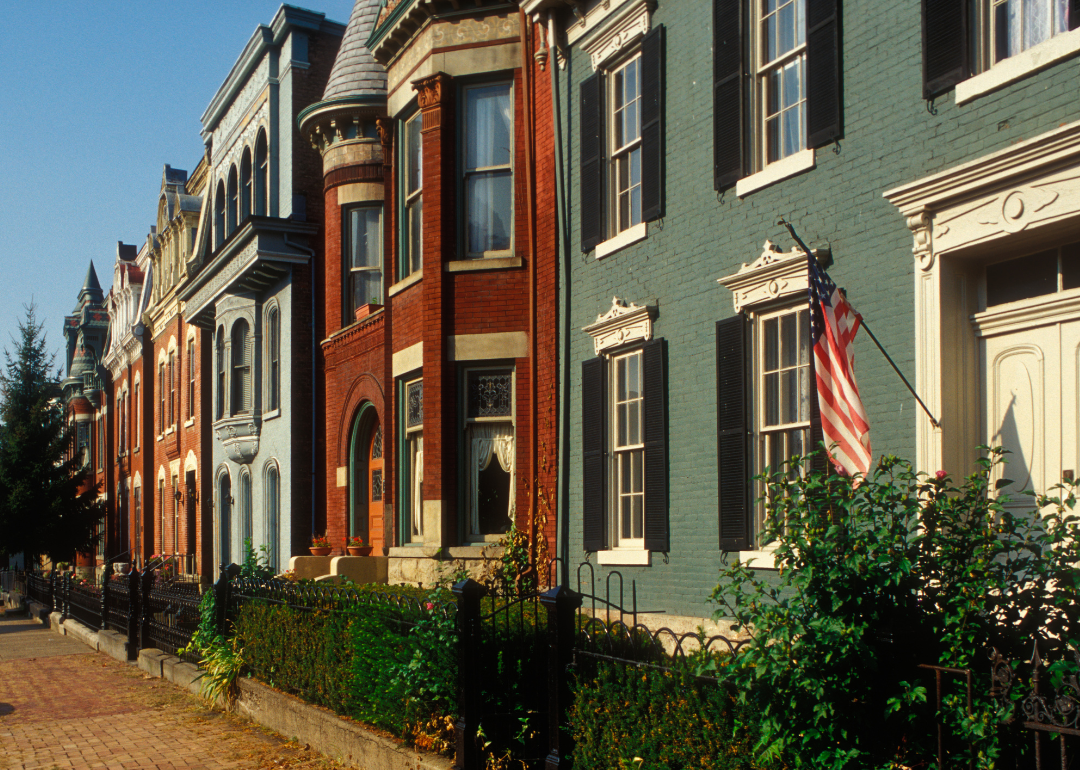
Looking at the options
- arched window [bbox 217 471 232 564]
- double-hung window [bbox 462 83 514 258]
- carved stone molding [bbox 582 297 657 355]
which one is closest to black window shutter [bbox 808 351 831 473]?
carved stone molding [bbox 582 297 657 355]

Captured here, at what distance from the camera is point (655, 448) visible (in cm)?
1105

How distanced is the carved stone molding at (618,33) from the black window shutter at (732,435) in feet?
11.7

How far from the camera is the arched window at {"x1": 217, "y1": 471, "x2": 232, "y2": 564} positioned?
84.8ft

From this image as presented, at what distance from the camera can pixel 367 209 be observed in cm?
1902

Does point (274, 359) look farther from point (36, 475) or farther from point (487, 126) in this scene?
point (36, 475)

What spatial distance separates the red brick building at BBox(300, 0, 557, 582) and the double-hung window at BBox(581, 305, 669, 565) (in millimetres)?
1045

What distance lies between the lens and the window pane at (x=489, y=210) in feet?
47.4

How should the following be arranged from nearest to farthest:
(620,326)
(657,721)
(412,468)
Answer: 1. (657,721)
2. (620,326)
3. (412,468)

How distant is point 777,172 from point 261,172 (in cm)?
1628

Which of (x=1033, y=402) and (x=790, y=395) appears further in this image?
(x=790, y=395)

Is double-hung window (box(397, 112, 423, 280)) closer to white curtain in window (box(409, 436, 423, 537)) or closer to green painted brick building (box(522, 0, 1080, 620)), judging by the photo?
white curtain in window (box(409, 436, 423, 537))

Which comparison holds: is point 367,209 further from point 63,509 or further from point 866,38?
point 63,509

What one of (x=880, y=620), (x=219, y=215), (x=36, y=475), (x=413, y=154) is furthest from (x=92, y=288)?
(x=880, y=620)

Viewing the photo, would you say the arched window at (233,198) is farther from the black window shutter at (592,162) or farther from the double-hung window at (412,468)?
the black window shutter at (592,162)
